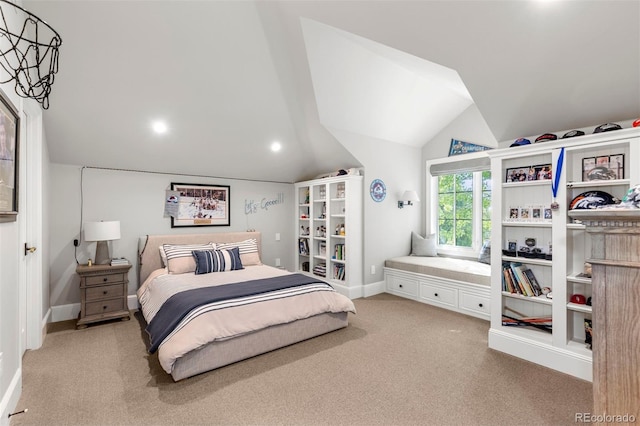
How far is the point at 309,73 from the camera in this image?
3.49 meters

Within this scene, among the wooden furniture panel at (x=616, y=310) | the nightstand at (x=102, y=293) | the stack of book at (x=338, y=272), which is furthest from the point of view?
the stack of book at (x=338, y=272)

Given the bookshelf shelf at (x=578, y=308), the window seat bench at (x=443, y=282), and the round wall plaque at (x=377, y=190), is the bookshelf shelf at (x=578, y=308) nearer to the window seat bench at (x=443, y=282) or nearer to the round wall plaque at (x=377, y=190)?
the window seat bench at (x=443, y=282)

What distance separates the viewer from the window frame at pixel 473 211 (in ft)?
15.3

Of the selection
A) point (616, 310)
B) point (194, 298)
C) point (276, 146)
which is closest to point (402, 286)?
point (276, 146)

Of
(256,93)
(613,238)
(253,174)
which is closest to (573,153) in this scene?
(613,238)

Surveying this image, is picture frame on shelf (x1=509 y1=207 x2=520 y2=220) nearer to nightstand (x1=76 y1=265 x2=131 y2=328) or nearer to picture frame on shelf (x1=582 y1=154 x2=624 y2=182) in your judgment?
picture frame on shelf (x1=582 y1=154 x2=624 y2=182)

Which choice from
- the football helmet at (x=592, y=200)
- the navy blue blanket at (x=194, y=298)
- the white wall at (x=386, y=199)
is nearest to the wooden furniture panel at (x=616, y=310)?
the football helmet at (x=592, y=200)

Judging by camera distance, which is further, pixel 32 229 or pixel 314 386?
pixel 32 229

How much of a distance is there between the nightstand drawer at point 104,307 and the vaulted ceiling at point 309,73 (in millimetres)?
1689

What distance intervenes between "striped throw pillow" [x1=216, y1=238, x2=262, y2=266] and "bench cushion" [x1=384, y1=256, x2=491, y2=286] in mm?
2010

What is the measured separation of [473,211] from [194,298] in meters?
4.01

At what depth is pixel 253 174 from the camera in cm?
510

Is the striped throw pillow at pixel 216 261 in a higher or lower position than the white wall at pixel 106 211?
lower

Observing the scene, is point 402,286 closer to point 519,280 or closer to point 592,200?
point 519,280
